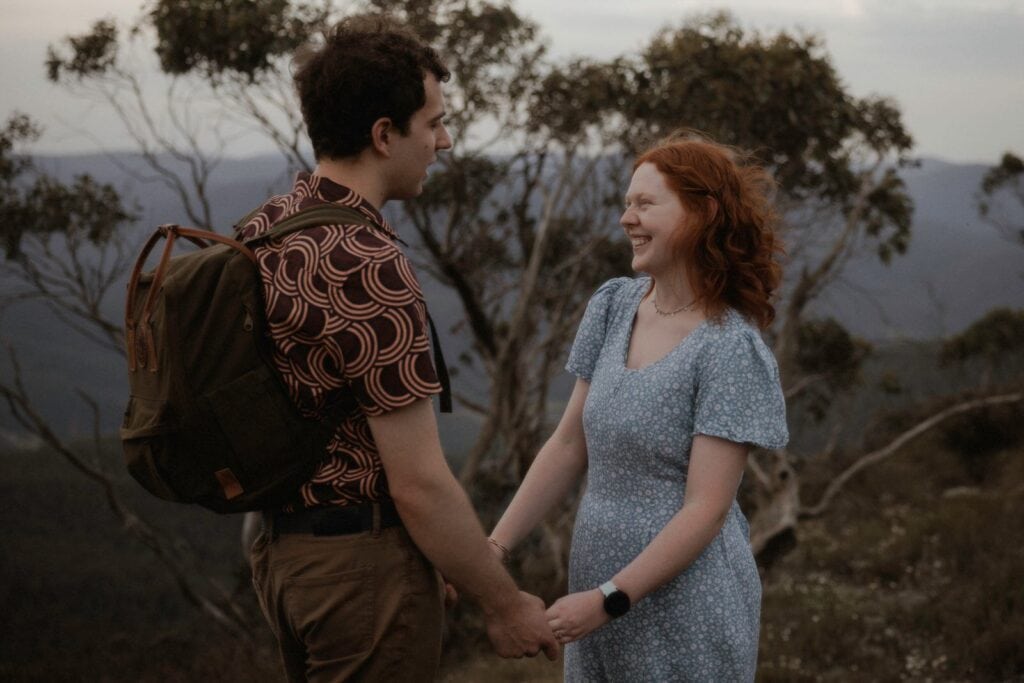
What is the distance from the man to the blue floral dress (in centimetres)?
25

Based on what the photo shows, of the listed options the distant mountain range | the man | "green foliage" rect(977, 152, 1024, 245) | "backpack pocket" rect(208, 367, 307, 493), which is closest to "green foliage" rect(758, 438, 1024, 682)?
the distant mountain range

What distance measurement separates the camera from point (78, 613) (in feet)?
82.5

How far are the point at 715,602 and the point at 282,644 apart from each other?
2.86ft

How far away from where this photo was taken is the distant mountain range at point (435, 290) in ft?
48.1

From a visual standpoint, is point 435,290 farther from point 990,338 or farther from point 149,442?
point 149,442

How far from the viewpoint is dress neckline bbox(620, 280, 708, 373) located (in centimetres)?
228

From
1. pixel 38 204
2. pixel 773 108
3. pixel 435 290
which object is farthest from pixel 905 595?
pixel 435 290

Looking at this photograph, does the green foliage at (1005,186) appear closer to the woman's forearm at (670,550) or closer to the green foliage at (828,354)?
the green foliage at (828,354)

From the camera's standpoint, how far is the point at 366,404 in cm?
192

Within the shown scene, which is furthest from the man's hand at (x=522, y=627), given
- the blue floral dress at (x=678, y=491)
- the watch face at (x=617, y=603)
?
the blue floral dress at (x=678, y=491)

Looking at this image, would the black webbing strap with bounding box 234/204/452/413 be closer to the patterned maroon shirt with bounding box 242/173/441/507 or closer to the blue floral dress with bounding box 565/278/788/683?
the patterned maroon shirt with bounding box 242/173/441/507

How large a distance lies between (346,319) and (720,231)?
2.78 ft

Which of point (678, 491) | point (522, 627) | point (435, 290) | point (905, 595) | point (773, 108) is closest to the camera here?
point (522, 627)

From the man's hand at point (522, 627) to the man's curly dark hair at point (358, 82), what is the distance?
924mm
